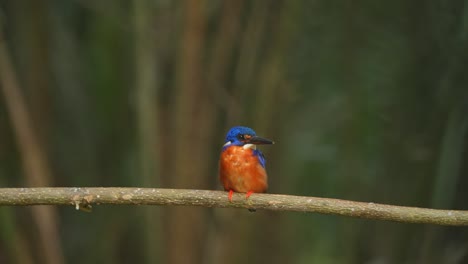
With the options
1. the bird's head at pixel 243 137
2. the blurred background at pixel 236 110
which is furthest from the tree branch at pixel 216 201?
the blurred background at pixel 236 110

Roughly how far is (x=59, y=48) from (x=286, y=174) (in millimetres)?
2099

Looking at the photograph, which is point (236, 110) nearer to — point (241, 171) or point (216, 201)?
point (241, 171)

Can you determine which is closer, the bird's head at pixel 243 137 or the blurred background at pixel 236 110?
the bird's head at pixel 243 137

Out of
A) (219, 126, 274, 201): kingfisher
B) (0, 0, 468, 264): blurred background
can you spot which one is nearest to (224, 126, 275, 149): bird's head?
(219, 126, 274, 201): kingfisher

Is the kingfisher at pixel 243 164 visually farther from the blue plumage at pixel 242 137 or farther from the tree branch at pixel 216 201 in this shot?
the tree branch at pixel 216 201

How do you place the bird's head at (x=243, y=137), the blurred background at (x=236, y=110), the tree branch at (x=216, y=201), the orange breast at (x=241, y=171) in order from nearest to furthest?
the tree branch at (x=216, y=201) < the orange breast at (x=241, y=171) < the bird's head at (x=243, y=137) < the blurred background at (x=236, y=110)

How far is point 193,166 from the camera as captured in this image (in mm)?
4707

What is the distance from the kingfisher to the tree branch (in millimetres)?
805

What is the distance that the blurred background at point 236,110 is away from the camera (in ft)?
14.9

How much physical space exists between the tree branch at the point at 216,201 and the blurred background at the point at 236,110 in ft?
5.62

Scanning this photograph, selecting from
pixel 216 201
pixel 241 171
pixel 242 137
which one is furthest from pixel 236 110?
pixel 216 201

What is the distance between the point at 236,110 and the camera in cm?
496

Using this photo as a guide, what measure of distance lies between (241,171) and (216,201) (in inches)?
37.2

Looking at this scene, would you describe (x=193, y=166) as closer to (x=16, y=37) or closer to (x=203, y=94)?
(x=203, y=94)
